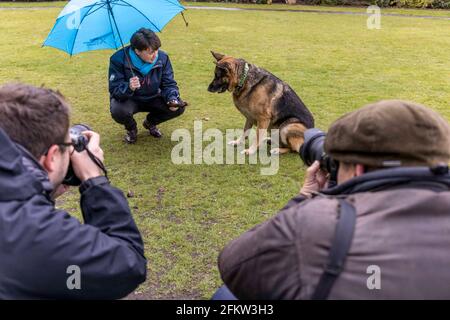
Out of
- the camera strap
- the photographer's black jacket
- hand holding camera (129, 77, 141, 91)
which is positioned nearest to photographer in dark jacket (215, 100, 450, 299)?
the camera strap

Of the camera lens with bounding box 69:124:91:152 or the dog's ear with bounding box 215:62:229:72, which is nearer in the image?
the camera lens with bounding box 69:124:91:152

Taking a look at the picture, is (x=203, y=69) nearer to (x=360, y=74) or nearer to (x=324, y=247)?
(x=360, y=74)

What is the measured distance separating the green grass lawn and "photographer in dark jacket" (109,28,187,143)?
1.31 feet

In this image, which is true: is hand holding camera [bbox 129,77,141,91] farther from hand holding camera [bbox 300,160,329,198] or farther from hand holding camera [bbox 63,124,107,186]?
hand holding camera [bbox 300,160,329,198]

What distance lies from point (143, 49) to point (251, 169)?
1742 mm

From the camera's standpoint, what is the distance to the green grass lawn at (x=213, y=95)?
3855 mm

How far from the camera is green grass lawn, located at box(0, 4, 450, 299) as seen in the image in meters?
3.86

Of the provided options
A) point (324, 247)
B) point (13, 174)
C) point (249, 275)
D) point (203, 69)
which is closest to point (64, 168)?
point (13, 174)

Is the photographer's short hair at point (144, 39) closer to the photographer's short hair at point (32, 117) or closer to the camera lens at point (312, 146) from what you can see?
the camera lens at point (312, 146)

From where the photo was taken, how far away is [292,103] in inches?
216

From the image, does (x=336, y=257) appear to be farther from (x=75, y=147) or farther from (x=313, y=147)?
(x=75, y=147)

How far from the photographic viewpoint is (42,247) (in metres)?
1.53

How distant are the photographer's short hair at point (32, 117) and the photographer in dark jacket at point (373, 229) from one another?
83 centimetres

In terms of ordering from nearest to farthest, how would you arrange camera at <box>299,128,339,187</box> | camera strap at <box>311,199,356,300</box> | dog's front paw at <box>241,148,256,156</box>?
camera strap at <box>311,199,356,300</box>, camera at <box>299,128,339,187</box>, dog's front paw at <box>241,148,256,156</box>
